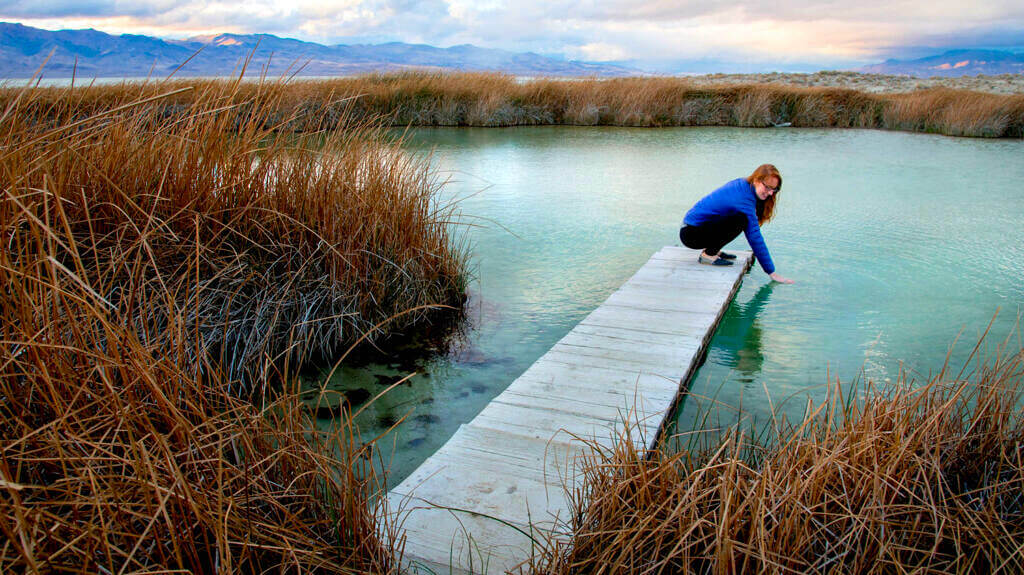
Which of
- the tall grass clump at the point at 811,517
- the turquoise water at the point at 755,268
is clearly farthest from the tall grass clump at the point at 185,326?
the tall grass clump at the point at 811,517

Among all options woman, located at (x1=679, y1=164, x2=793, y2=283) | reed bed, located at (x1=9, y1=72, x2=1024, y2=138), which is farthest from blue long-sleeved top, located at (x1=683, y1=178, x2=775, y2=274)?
reed bed, located at (x1=9, y1=72, x2=1024, y2=138)

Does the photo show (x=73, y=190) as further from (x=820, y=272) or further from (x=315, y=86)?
(x=315, y=86)

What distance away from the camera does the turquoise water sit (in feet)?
9.16

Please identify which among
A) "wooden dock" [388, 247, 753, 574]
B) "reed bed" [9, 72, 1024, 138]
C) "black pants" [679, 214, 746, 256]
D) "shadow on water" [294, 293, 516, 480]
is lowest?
"shadow on water" [294, 293, 516, 480]

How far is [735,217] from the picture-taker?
391cm

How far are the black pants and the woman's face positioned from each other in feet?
0.53

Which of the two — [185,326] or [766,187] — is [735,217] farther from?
[185,326]

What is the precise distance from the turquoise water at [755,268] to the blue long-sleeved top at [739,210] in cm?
31

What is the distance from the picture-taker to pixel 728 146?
9305 mm

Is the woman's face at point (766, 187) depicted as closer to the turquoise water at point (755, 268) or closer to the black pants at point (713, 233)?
the black pants at point (713, 233)

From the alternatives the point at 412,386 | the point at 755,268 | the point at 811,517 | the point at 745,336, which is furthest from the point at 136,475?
the point at 755,268

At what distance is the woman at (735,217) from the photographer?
3721 mm

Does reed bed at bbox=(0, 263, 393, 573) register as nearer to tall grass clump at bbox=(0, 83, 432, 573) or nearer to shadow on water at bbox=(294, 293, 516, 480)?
tall grass clump at bbox=(0, 83, 432, 573)

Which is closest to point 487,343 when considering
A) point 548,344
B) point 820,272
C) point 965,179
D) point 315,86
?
point 548,344
